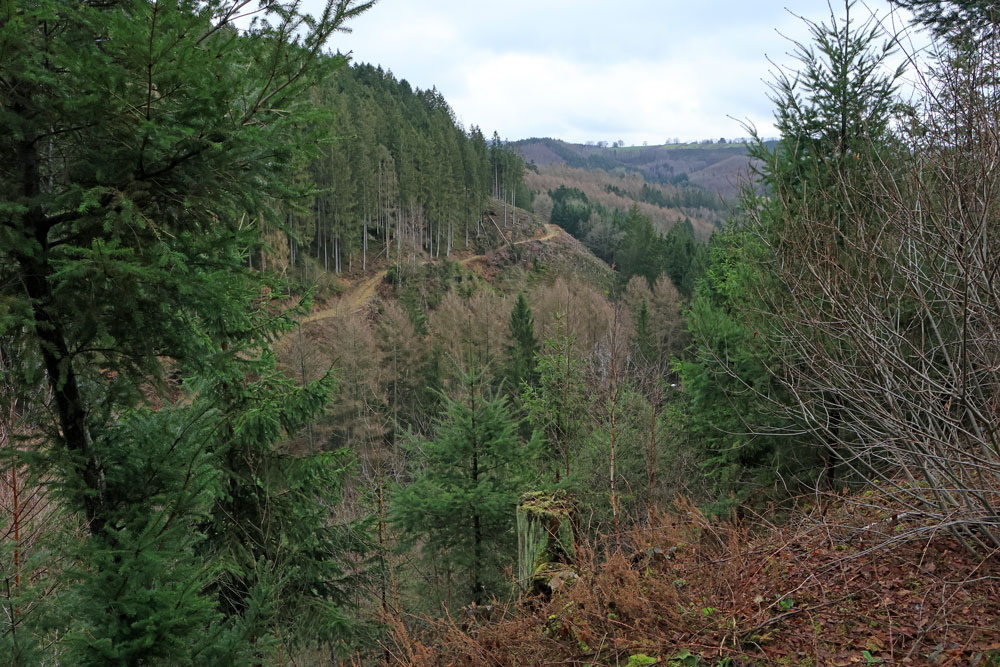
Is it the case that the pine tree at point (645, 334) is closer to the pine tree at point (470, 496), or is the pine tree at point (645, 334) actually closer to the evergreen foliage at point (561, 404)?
the evergreen foliage at point (561, 404)

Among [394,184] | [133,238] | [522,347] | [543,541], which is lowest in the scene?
[522,347]

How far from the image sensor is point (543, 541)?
20.9 feet

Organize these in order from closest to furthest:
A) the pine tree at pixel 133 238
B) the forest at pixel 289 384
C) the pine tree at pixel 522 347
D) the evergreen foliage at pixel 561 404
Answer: the pine tree at pixel 133 238 → the forest at pixel 289 384 → the evergreen foliage at pixel 561 404 → the pine tree at pixel 522 347

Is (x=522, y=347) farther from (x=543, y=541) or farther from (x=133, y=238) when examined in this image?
(x=133, y=238)

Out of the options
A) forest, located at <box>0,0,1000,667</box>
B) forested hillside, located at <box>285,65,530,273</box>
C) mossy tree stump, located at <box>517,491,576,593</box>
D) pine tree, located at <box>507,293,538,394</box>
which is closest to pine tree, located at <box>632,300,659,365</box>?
pine tree, located at <box>507,293,538,394</box>

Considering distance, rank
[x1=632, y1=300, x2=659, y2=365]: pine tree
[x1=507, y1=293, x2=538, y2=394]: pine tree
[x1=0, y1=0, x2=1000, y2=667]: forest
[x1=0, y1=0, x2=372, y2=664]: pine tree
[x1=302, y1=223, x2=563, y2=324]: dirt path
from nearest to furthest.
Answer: [x1=0, y1=0, x2=372, y2=664]: pine tree < [x1=0, y1=0, x2=1000, y2=667]: forest < [x1=507, y1=293, x2=538, y2=394]: pine tree < [x1=632, y1=300, x2=659, y2=365]: pine tree < [x1=302, y1=223, x2=563, y2=324]: dirt path

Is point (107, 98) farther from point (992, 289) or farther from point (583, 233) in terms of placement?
point (583, 233)

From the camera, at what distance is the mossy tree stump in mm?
5891

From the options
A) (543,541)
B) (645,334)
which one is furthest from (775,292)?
(645,334)

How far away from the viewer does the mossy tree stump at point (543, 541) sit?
589 centimetres

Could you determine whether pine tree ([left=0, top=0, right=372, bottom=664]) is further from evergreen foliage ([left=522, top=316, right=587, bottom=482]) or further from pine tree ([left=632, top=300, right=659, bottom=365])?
pine tree ([left=632, top=300, right=659, bottom=365])

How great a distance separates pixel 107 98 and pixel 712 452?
10016mm

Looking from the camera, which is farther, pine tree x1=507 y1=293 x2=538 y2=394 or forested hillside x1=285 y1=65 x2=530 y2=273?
forested hillside x1=285 y1=65 x2=530 y2=273

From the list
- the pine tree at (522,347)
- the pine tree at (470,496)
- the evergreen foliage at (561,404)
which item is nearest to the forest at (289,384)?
the pine tree at (470,496)
